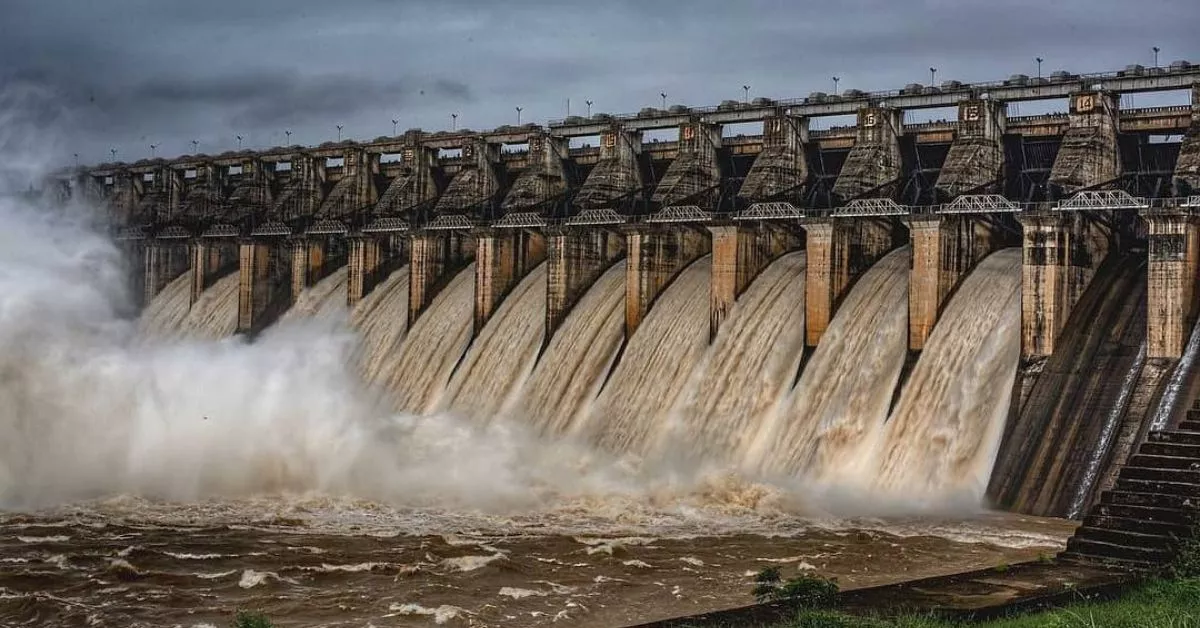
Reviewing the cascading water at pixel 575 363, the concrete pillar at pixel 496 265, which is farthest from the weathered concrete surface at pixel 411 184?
the cascading water at pixel 575 363

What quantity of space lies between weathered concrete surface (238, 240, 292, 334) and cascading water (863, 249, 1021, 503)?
3472cm

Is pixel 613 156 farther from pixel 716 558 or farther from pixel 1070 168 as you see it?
pixel 716 558

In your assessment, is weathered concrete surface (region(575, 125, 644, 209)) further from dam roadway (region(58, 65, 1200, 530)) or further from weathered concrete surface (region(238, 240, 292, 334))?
weathered concrete surface (region(238, 240, 292, 334))

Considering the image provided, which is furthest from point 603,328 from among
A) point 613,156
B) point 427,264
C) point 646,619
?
point 646,619

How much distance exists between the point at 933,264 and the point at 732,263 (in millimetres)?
7456

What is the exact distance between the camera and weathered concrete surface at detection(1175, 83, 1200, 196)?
1208 inches

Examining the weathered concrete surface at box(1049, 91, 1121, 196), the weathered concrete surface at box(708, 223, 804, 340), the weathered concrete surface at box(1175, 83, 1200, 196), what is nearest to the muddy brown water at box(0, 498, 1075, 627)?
the weathered concrete surface at box(1175, 83, 1200, 196)

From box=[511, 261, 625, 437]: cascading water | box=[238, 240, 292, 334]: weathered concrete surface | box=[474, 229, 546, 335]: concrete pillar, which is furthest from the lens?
box=[238, 240, 292, 334]: weathered concrete surface

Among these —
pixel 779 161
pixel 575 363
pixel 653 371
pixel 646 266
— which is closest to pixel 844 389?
pixel 653 371

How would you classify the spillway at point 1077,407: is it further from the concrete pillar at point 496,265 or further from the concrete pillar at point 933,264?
the concrete pillar at point 496,265

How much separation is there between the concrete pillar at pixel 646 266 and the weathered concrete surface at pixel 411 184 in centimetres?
1572

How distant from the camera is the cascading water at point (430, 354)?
4728cm

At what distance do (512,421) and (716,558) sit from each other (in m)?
18.3

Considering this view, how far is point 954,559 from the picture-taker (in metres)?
23.5
